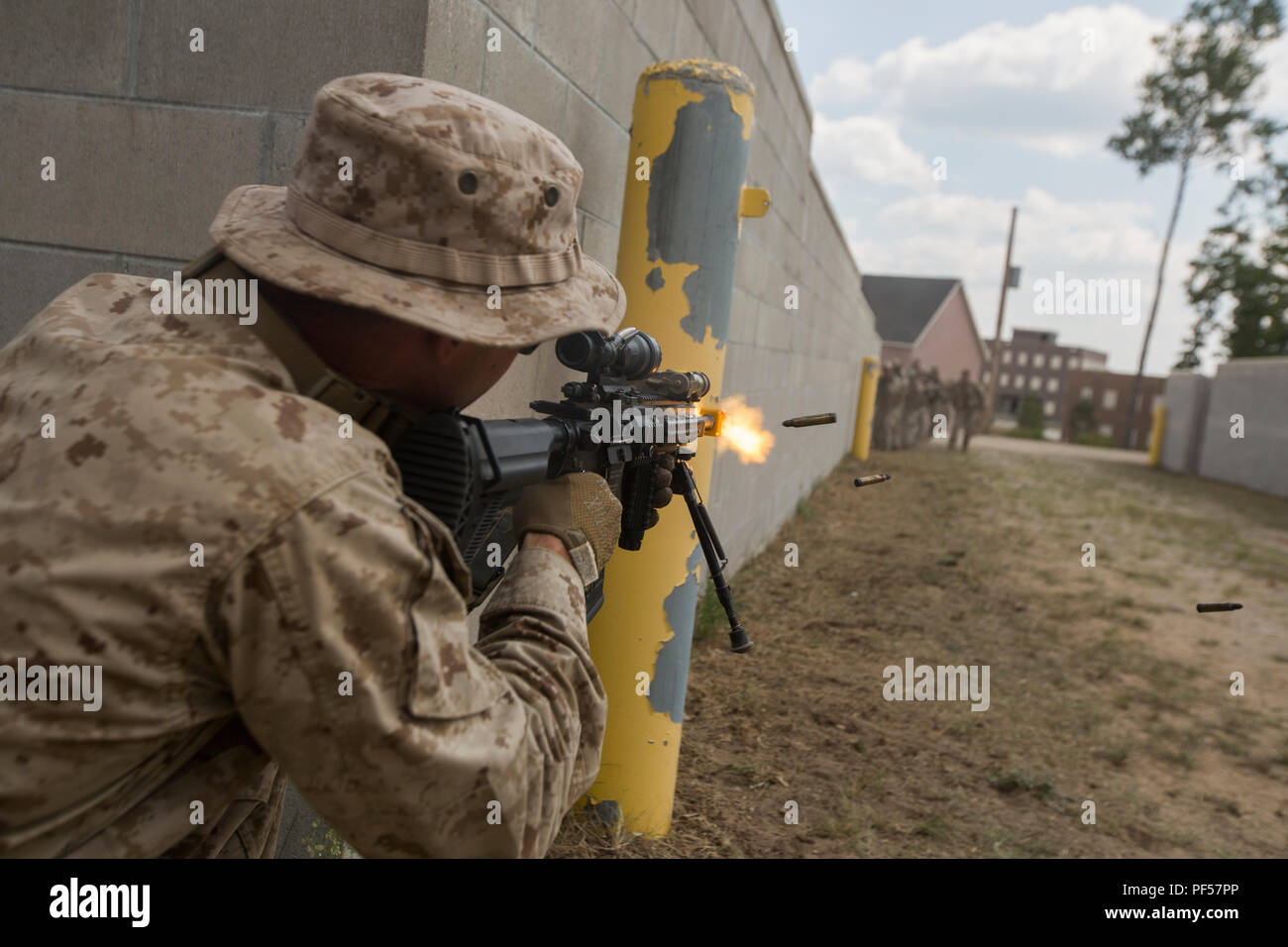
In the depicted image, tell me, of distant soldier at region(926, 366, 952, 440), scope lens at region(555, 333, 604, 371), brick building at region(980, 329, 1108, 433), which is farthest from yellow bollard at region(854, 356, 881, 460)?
brick building at region(980, 329, 1108, 433)

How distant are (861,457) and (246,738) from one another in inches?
778

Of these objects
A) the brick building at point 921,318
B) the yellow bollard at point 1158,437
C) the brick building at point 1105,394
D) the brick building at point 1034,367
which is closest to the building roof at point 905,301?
the brick building at point 921,318

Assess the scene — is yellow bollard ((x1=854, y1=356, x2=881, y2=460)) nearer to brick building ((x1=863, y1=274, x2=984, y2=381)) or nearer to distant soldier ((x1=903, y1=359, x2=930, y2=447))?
distant soldier ((x1=903, y1=359, x2=930, y2=447))

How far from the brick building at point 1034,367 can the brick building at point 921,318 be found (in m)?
25.7

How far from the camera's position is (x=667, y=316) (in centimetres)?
309

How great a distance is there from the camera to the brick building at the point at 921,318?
169ft

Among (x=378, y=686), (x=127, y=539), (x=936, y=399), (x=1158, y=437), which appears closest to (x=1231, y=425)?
(x=936, y=399)

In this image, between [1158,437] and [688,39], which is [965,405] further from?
[688,39]

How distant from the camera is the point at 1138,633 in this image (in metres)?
7.06

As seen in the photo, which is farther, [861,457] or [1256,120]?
[1256,120]

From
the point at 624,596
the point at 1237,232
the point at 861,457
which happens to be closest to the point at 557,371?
the point at 624,596

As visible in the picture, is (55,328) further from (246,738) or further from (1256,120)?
(1256,120)
